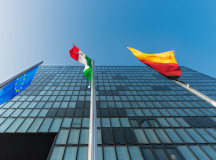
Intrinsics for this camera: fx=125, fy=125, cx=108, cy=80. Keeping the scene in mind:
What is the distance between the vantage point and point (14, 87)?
985 centimetres

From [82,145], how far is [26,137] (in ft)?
27.6

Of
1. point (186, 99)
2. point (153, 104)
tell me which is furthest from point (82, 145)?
point (186, 99)

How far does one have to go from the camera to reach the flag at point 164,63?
33.0 ft

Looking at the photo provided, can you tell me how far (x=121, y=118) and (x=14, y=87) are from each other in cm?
1496

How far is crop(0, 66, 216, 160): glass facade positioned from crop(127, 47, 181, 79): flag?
969 centimetres

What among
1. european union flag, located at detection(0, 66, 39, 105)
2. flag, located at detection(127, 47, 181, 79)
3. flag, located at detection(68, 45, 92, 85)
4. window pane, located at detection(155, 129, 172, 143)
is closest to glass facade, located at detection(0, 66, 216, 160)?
window pane, located at detection(155, 129, 172, 143)

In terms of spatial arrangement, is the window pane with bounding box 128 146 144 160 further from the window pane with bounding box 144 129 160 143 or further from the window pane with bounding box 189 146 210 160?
the window pane with bounding box 189 146 210 160

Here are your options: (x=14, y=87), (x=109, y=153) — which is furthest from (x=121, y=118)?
(x=14, y=87)

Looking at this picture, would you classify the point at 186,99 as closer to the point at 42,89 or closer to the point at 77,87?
the point at 77,87

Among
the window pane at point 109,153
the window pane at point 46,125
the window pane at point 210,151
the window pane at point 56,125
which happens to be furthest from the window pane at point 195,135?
the window pane at point 46,125

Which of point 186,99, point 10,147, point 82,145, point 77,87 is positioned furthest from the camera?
point 77,87

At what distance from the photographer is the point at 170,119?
Answer: 2003cm

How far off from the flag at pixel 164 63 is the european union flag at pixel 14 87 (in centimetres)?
1016

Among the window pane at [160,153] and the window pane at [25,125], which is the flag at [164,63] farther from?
the window pane at [25,125]
